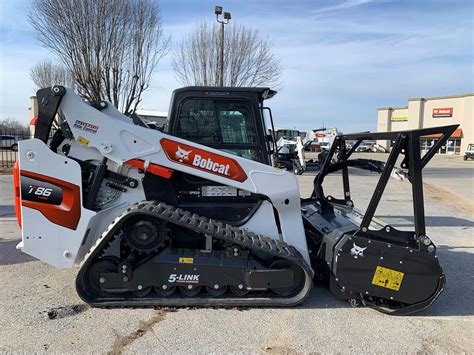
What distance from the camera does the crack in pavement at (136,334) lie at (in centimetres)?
316

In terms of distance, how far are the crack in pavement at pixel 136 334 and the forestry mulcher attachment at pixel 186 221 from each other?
0.66 feet

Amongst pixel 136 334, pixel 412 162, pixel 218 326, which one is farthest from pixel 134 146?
pixel 412 162

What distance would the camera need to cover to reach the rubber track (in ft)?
12.5

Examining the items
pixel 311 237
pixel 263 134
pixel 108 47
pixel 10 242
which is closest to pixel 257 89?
pixel 263 134

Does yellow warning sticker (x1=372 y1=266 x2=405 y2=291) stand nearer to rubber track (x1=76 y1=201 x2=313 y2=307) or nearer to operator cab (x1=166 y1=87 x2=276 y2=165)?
rubber track (x1=76 y1=201 x2=313 y2=307)

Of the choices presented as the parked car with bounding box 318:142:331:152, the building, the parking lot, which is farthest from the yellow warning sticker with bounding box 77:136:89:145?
the building

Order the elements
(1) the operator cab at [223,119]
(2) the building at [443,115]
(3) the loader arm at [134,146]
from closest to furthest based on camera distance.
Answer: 1. (3) the loader arm at [134,146]
2. (1) the operator cab at [223,119]
3. (2) the building at [443,115]

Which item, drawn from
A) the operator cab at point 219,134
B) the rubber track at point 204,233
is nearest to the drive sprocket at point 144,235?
the rubber track at point 204,233

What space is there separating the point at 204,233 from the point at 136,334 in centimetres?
105

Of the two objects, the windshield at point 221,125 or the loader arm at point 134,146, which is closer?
the loader arm at point 134,146

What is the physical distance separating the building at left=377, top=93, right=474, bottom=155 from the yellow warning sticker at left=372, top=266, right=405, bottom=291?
45.3 meters

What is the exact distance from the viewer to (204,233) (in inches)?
151

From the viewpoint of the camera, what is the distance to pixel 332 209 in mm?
5344

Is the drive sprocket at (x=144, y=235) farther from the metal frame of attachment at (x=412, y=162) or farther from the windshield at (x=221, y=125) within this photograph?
the metal frame of attachment at (x=412, y=162)
